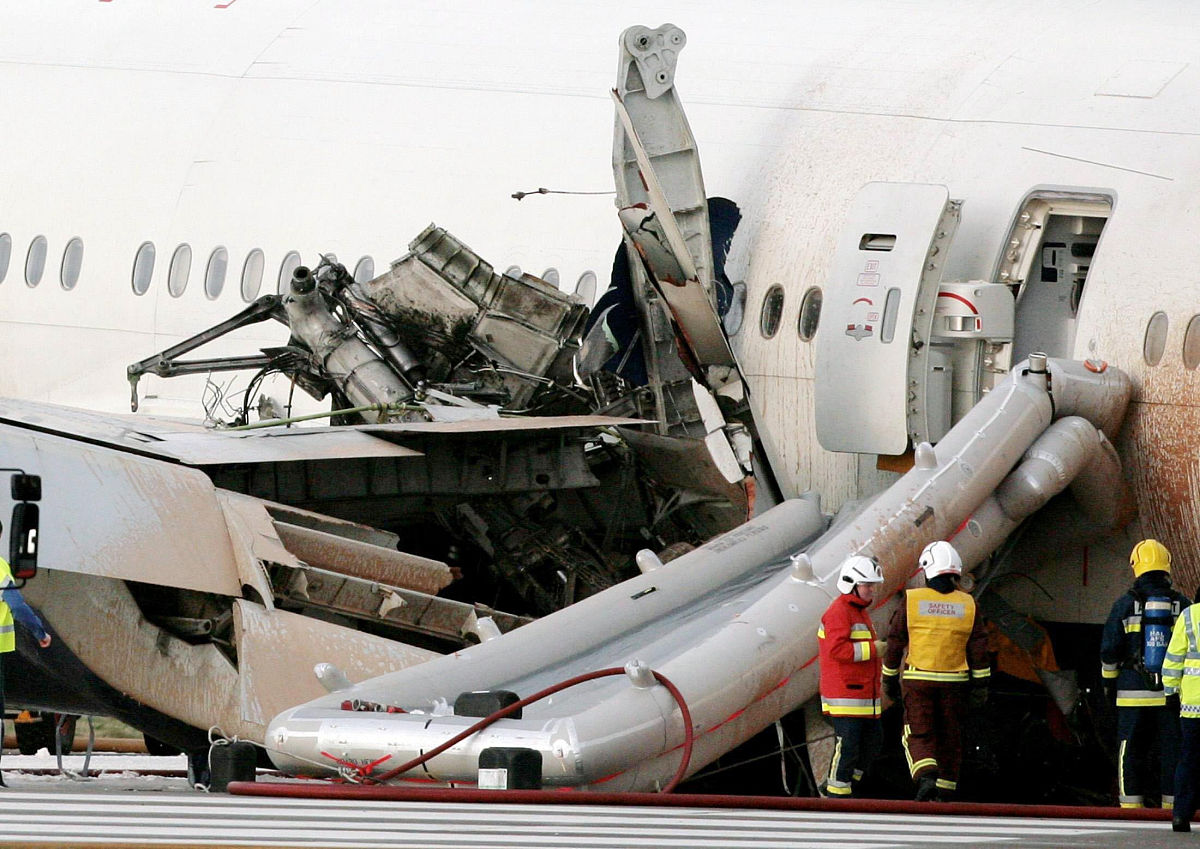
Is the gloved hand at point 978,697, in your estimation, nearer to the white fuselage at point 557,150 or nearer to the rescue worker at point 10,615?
the white fuselage at point 557,150

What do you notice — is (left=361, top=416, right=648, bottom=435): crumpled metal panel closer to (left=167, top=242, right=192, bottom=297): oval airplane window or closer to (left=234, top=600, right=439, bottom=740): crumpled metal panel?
(left=234, top=600, right=439, bottom=740): crumpled metal panel

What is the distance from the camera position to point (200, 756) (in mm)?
15102

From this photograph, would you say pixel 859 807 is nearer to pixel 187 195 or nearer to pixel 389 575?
pixel 389 575

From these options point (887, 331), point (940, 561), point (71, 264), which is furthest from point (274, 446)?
point (71, 264)

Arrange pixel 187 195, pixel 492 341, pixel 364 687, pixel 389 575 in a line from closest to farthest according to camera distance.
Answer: pixel 364 687 → pixel 389 575 → pixel 492 341 → pixel 187 195

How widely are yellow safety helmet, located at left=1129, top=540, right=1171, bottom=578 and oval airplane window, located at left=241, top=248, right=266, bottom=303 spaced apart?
26.4ft

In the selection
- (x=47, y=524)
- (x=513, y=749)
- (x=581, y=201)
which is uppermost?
(x=581, y=201)

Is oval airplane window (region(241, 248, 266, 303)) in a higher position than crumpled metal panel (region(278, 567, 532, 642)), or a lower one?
higher

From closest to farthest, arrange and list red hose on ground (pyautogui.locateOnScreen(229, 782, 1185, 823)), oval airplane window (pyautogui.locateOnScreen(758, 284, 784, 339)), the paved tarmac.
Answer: the paved tarmac → red hose on ground (pyautogui.locateOnScreen(229, 782, 1185, 823)) → oval airplane window (pyautogui.locateOnScreen(758, 284, 784, 339))

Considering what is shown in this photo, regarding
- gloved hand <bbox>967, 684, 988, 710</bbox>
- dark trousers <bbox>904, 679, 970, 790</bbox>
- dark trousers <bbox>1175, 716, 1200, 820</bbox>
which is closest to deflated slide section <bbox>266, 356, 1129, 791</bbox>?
dark trousers <bbox>904, 679, 970, 790</bbox>

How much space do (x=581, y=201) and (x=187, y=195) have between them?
14.1ft

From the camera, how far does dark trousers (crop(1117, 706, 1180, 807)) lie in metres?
11.8

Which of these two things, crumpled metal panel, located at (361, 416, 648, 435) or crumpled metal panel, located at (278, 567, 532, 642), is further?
crumpled metal panel, located at (361, 416, 648, 435)

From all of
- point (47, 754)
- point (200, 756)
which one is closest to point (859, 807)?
point (200, 756)
